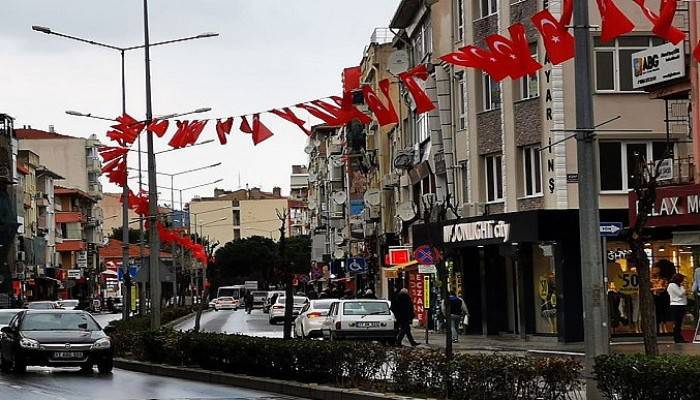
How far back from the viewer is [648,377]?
1390 centimetres

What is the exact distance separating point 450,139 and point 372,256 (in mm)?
32617

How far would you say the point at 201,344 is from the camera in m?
A: 27.5

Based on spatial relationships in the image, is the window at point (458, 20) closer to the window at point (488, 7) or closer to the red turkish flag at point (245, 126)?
the window at point (488, 7)

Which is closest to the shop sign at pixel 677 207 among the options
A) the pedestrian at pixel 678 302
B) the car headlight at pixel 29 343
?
the pedestrian at pixel 678 302

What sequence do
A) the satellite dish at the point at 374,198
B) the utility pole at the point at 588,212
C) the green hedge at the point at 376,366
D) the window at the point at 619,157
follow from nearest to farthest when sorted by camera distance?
the utility pole at the point at 588,212 → the green hedge at the point at 376,366 → the window at the point at 619,157 → the satellite dish at the point at 374,198

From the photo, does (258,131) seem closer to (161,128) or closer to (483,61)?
(161,128)

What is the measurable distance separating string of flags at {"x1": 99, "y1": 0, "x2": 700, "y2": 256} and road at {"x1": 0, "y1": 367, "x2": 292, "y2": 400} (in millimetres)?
3965

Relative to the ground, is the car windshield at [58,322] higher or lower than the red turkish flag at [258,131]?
lower

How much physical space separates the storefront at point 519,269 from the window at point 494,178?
1278 millimetres

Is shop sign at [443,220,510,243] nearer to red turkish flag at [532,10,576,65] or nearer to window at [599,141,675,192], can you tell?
window at [599,141,675,192]

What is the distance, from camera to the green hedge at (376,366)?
16922mm

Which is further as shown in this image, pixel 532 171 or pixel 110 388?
pixel 532 171

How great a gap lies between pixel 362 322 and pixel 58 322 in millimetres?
11191

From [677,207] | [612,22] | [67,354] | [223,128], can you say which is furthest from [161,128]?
[677,207]
